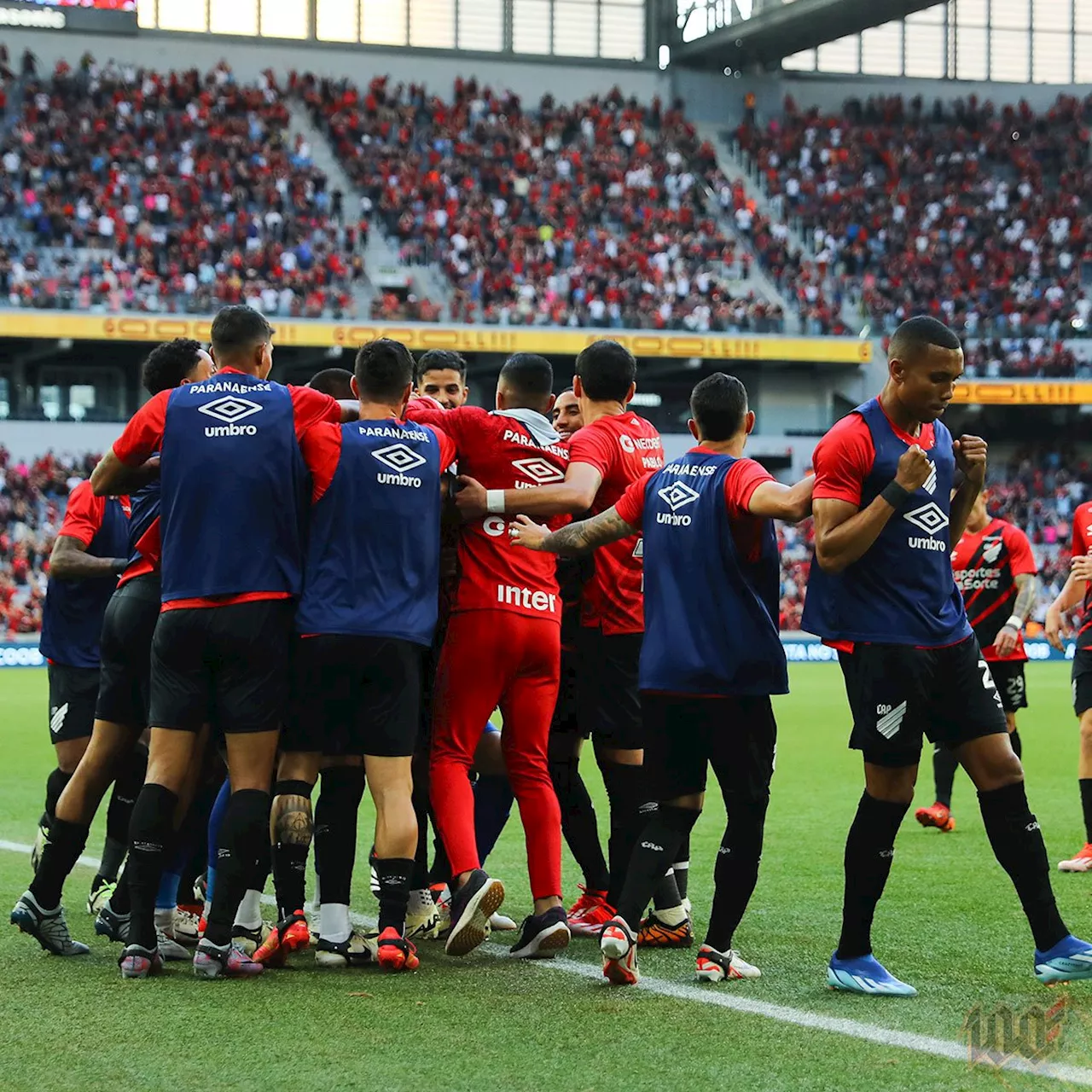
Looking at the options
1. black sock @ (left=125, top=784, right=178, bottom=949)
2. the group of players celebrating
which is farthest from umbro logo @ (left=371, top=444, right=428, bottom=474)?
black sock @ (left=125, top=784, right=178, bottom=949)

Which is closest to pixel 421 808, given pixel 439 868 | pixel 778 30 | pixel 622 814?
pixel 439 868

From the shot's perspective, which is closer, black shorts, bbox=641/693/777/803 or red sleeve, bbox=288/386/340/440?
black shorts, bbox=641/693/777/803

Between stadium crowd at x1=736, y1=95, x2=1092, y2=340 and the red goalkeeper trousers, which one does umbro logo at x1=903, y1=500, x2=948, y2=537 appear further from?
stadium crowd at x1=736, y1=95, x2=1092, y2=340

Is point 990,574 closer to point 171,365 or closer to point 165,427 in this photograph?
point 171,365

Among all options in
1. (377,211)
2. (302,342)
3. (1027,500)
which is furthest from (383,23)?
(1027,500)

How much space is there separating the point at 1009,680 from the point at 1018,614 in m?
0.44

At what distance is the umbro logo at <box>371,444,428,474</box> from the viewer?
5828 mm

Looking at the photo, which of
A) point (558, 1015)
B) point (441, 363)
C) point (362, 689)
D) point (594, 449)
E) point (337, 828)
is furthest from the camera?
point (441, 363)

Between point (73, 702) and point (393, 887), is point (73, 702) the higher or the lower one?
the higher one

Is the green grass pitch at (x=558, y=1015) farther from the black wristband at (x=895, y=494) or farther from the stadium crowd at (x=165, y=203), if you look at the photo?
the stadium crowd at (x=165, y=203)

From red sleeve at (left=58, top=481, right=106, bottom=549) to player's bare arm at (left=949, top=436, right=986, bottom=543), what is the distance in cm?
350

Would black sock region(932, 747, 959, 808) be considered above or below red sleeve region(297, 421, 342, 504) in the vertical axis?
below

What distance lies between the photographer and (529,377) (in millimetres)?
6316

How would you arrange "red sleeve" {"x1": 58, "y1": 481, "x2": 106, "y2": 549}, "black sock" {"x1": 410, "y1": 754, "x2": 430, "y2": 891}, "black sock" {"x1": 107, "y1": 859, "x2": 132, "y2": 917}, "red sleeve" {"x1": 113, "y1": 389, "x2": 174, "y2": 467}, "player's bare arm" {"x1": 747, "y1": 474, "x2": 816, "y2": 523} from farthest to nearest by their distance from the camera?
"red sleeve" {"x1": 58, "y1": 481, "x2": 106, "y2": 549}, "black sock" {"x1": 410, "y1": 754, "x2": 430, "y2": 891}, "black sock" {"x1": 107, "y1": 859, "x2": 132, "y2": 917}, "red sleeve" {"x1": 113, "y1": 389, "x2": 174, "y2": 467}, "player's bare arm" {"x1": 747, "y1": 474, "x2": 816, "y2": 523}
